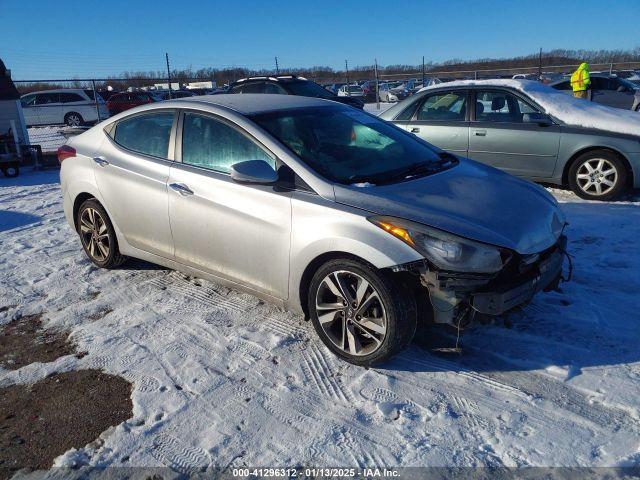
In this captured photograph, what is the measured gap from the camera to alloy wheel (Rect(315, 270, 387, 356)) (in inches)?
121

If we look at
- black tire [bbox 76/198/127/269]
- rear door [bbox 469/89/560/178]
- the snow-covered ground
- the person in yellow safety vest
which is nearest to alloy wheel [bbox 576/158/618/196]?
rear door [bbox 469/89/560/178]

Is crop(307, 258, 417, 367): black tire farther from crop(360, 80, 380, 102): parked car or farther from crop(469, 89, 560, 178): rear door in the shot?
crop(360, 80, 380, 102): parked car

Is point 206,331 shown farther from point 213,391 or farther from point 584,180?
point 584,180

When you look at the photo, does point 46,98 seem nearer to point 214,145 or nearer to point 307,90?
point 307,90

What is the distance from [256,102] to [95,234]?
204 centimetres

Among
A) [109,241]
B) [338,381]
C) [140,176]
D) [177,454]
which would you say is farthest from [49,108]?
[177,454]

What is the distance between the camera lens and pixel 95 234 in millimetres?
4887

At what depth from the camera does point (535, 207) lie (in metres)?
3.47

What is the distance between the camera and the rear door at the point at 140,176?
13.7 feet

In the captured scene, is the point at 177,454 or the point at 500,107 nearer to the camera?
the point at 177,454

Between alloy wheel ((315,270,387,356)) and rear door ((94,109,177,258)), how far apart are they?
1.57 metres

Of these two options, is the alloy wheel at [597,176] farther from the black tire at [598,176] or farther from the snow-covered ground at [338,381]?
the snow-covered ground at [338,381]

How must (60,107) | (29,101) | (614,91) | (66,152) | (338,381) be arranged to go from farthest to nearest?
1. (29,101)
2. (60,107)
3. (614,91)
4. (66,152)
5. (338,381)

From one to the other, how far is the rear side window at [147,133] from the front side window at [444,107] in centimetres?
446
